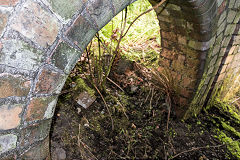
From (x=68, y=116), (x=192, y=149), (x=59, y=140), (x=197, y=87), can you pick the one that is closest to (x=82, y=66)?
(x=68, y=116)

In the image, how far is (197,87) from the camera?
257 centimetres

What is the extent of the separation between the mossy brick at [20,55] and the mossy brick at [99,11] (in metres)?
0.32

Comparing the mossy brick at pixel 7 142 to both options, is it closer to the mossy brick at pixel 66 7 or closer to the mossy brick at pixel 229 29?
the mossy brick at pixel 66 7

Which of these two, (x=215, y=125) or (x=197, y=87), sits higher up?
(x=197, y=87)

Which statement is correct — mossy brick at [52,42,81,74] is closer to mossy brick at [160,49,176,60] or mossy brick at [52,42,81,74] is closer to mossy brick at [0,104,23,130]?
mossy brick at [0,104,23,130]

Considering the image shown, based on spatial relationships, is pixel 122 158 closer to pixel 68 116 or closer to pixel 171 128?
pixel 68 116

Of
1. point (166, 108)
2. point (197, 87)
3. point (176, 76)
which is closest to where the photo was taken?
point (197, 87)

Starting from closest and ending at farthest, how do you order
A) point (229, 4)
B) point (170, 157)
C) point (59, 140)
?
1. point (59, 140)
2. point (229, 4)
3. point (170, 157)

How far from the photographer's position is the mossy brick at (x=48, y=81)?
922 millimetres

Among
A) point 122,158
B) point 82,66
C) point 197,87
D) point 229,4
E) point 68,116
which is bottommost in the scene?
point 122,158

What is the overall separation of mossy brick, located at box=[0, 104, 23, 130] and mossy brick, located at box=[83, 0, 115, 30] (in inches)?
22.9

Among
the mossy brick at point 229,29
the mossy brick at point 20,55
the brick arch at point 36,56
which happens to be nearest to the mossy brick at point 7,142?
the brick arch at point 36,56

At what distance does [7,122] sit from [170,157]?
1936 mm

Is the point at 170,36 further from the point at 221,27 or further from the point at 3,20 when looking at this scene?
the point at 3,20
